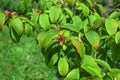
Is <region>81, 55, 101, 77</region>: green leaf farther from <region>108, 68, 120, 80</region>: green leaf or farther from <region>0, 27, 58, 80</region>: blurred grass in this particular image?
<region>0, 27, 58, 80</region>: blurred grass

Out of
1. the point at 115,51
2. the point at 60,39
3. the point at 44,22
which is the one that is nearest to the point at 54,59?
the point at 60,39

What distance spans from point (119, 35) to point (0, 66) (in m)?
4.08

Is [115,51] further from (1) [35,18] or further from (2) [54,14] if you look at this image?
(1) [35,18]

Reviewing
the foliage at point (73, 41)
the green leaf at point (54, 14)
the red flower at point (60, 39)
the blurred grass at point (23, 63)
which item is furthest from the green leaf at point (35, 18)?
the blurred grass at point (23, 63)

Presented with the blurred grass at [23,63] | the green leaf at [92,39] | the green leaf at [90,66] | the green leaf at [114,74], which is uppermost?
the green leaf at [92,39]

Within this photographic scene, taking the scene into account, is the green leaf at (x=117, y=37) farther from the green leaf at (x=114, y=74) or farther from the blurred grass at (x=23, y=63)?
the blurred grass at (x=23, y=63)

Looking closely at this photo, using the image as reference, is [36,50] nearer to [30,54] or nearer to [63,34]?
[30,54]

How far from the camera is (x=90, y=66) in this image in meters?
1.75

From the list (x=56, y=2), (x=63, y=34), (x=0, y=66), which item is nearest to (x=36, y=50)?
(x=0, y=66)

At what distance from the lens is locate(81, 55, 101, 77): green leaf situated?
1.71m

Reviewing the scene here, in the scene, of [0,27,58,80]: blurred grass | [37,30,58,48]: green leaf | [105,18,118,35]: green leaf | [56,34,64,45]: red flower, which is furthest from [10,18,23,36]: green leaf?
[0,27,58,80]: blurred grass

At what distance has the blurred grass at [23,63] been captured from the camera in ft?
17.3

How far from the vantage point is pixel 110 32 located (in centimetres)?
180

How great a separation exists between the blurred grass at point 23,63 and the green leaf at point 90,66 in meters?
3.37
